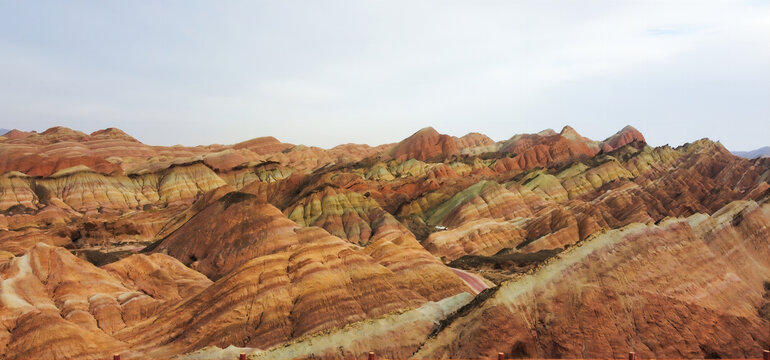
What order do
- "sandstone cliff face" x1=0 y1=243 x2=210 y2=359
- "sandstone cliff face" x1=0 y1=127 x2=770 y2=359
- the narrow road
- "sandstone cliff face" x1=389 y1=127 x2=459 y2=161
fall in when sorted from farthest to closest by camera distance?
"sandstone cliff face" x1=389 y1=127 x2=459 y2=161 → the narrow road → "sandstone cliff face" x1=0 y1=243 x2=210 y2=359 → "sandstone cliff face" x1=0 y1=127 x2=770 y2=359

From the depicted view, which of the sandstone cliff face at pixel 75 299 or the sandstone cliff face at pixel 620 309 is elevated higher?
the sandstone cliff face at pixel 620 309

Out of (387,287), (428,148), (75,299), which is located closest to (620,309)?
(387,287)

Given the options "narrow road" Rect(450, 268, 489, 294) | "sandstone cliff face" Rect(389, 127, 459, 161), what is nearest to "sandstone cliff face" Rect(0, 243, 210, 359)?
"narrow road" Rect(450, 268, 489, 294)

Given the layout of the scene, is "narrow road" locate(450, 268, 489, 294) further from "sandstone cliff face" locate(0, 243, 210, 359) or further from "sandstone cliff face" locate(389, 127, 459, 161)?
"sandstone cliff face" locate(389, 127, 459, 161)

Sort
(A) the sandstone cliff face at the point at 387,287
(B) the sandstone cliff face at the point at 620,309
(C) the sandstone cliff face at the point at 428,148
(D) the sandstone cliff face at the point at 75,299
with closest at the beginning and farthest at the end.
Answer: (B) the sandstone cliff face at the point at 620,309 < (A) the sandstone cliff face at the point at 387,287 < (D) the sandstone cliff face at the point at 75,299 < (C) the sandstone cliff face at the point at 428,148

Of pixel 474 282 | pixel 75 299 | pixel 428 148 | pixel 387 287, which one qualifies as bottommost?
pixel 75 299

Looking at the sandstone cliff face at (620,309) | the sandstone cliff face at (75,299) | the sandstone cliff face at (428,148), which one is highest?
the sandstone cliff face at (428,148)

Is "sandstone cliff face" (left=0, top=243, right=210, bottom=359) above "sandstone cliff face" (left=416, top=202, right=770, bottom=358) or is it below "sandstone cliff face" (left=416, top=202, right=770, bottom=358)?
below

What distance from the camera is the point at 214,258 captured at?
57281 millimetres

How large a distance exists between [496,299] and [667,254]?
7891 mm

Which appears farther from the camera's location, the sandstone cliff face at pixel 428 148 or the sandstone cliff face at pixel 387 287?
the sandstone cliff face at pixel 428 148

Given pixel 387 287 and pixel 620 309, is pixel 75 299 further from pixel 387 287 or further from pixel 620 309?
pixel 620 309

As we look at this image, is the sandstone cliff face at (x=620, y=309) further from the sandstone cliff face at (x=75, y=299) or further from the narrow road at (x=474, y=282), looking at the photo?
the narrow road at (x=474, y=282)

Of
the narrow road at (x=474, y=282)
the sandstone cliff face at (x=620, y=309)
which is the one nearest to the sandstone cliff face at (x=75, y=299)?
the sandstone cliff face at (x=620, y=309)
